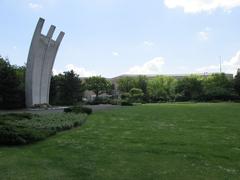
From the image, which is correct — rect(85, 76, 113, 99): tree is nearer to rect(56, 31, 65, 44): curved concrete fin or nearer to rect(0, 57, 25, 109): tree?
rect(56, 31, 65, 44): curved concrete fin

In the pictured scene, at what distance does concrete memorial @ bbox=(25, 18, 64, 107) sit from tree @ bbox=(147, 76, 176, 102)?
149ft

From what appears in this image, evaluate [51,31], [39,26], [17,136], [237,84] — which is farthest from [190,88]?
[17,136]

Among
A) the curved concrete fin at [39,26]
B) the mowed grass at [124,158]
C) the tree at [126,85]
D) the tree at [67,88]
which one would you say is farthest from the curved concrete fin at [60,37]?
the tree at [126,85]

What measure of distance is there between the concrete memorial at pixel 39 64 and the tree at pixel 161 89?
45.4 m

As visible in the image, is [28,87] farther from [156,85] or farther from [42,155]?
[156,85]

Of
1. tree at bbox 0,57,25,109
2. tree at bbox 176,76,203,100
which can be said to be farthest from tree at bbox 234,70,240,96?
tree at bbox 0,57,25,109

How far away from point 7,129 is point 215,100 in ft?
213

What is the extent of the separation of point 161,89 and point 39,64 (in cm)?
5531

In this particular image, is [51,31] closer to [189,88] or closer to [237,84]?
[237,84]

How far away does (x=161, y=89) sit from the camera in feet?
292

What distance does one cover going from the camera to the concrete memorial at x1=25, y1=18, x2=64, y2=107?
1400 inches

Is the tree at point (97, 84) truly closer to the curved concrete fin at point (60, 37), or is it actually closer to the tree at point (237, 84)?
the tree at point (237, 84)

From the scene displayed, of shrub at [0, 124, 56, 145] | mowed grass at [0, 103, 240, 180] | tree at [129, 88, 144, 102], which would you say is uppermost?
tree at [129, 88, 144, 102]

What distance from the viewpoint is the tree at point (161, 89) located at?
83.9 metres
